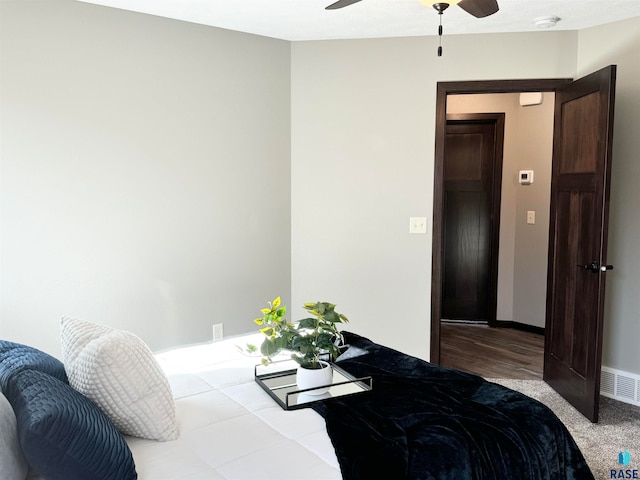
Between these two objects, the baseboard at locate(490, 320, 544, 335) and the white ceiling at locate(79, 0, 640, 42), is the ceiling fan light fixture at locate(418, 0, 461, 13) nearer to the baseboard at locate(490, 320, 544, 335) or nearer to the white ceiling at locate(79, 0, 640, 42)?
the white ceiling at locate(79, 0, 640, 42)

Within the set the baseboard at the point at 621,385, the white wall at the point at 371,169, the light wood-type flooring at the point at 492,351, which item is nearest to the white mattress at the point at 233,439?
the white wall at the point at 371,169

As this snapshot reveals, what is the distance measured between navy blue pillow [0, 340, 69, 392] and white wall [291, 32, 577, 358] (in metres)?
2.54

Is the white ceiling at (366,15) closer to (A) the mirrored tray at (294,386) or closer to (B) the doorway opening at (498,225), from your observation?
(B) the doorway opening at (498,225)

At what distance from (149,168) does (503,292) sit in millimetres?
3715

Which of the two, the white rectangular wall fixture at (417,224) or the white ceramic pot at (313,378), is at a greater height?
the white rectangular wall fixture at (417,224)

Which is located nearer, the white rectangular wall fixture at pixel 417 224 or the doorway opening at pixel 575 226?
the doorway opening at pixel 575 226

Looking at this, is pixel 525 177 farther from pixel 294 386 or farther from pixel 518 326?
pixel 294 386

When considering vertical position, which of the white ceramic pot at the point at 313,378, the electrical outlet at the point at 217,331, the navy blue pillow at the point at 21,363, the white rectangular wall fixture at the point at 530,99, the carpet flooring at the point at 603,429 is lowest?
the carpet flooring at the point at 603,429

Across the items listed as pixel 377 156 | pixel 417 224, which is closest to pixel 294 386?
pixel 417 224

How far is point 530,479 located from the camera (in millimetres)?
1711

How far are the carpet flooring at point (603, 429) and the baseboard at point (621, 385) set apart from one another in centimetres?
5

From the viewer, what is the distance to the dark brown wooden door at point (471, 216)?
5.48 meters

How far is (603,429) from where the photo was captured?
123 inches

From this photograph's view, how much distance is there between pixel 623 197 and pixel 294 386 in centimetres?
277
